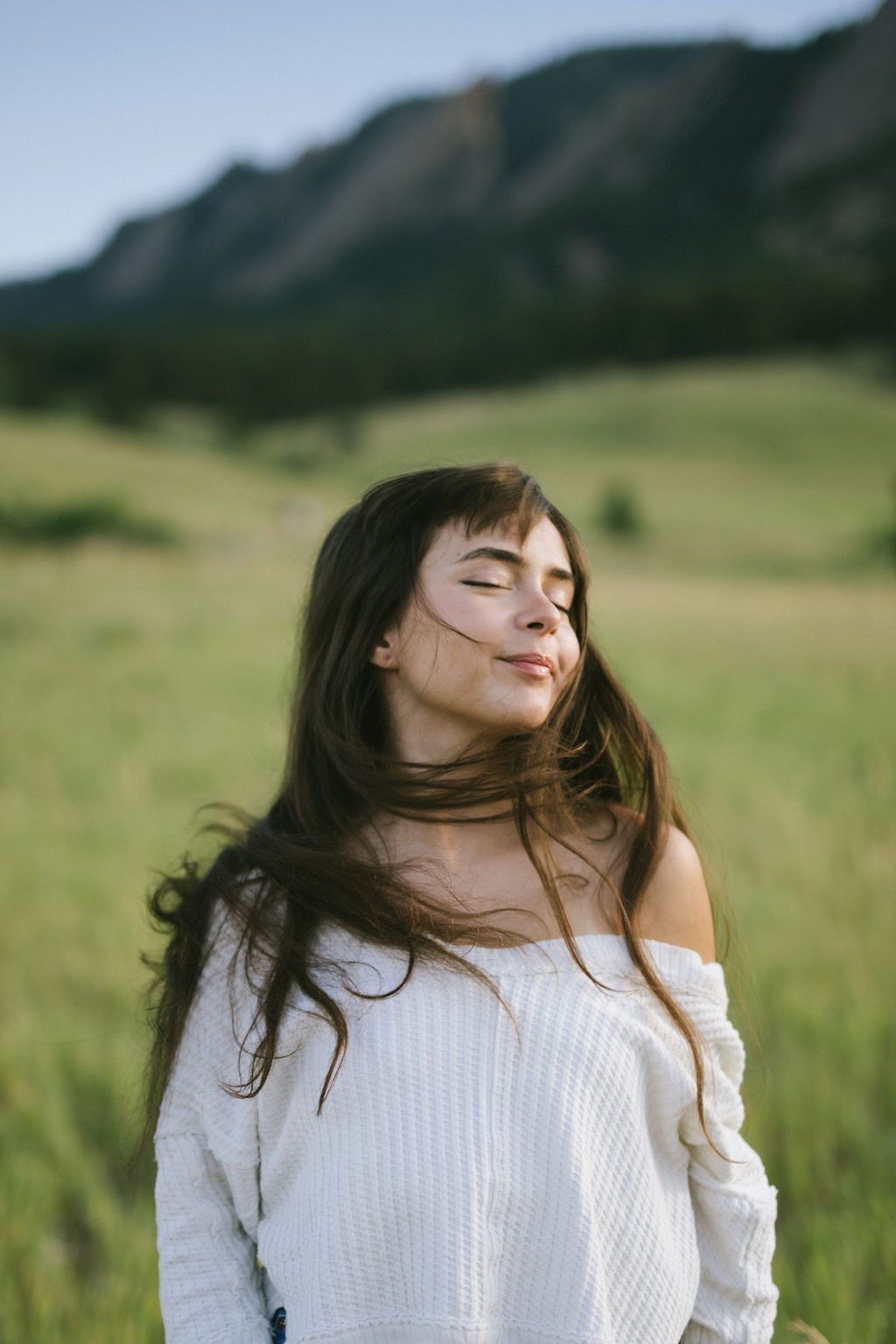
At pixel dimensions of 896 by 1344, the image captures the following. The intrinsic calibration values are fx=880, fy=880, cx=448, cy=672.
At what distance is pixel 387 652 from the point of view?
147 cm

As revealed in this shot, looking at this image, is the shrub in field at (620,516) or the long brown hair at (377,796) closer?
the long brown hair at (377,796)

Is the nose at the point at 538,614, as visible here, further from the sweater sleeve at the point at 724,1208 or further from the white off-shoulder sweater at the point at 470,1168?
the sweater sleeve at the point at 724,1208

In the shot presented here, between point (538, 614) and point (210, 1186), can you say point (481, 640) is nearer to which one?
point (538, 614)

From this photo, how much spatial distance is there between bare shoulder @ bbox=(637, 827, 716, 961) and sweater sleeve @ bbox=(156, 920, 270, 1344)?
0.65 meters

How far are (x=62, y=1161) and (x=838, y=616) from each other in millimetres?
9997

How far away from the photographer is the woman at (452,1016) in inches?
47.0

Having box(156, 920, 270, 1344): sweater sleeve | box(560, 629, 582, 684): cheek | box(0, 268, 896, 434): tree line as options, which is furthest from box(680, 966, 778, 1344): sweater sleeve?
box(0, 268, 896, 434): tree line

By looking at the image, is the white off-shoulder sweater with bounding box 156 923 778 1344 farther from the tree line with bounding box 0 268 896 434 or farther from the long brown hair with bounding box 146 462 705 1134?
the tree line with bounding box 0 268 896 434

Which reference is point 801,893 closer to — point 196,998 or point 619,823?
point 619,823

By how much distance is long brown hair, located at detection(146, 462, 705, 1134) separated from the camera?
132 cm

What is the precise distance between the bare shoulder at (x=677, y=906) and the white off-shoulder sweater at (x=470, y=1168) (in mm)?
54

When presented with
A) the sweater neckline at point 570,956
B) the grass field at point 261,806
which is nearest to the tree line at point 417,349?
the grass field at point 261,806

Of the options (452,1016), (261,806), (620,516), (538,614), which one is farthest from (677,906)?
(620,516)

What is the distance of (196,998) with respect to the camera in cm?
140
